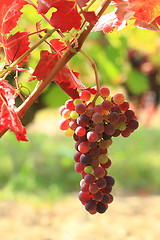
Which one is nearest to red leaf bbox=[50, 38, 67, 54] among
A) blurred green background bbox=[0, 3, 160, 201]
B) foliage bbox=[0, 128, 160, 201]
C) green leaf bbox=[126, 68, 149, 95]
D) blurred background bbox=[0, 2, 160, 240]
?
A: blurred background bbox=[0, 2, 160, 240]

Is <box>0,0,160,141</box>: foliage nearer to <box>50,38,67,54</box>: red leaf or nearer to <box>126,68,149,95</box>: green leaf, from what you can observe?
<box>50,38,67,54</box>: red leaf

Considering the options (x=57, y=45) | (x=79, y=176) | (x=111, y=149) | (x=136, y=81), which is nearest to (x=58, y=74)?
(x=57, y=45)

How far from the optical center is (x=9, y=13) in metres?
0.36

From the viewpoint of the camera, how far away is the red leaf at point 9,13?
0.35 m

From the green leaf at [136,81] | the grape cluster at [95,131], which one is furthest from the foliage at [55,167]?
the grape cluster at [95,131]

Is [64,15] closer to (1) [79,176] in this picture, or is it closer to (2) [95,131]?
(2) [95,131]

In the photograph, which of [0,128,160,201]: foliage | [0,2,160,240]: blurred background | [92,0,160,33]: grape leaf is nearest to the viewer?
[92,0,160,33]: grape leaf

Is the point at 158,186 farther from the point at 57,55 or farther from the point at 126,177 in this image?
the point at 57,55

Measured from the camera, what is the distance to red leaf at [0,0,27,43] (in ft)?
1.16

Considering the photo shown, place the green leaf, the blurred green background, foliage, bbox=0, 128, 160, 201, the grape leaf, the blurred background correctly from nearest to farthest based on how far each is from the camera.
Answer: the grape leaf < the blurred background < the blurred green background < foliage, bbox=0, 128, 160, 201 < the green leaf

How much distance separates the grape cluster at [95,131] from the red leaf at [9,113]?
0.05 meters

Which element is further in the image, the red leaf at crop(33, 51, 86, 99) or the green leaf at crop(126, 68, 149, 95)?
the green leaf at crop(126, 68, 149, 95)

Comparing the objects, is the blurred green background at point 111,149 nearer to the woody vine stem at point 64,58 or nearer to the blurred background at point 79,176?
the blurred background at point 79,176

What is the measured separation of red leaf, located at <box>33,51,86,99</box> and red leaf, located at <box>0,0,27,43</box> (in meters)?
0.04
